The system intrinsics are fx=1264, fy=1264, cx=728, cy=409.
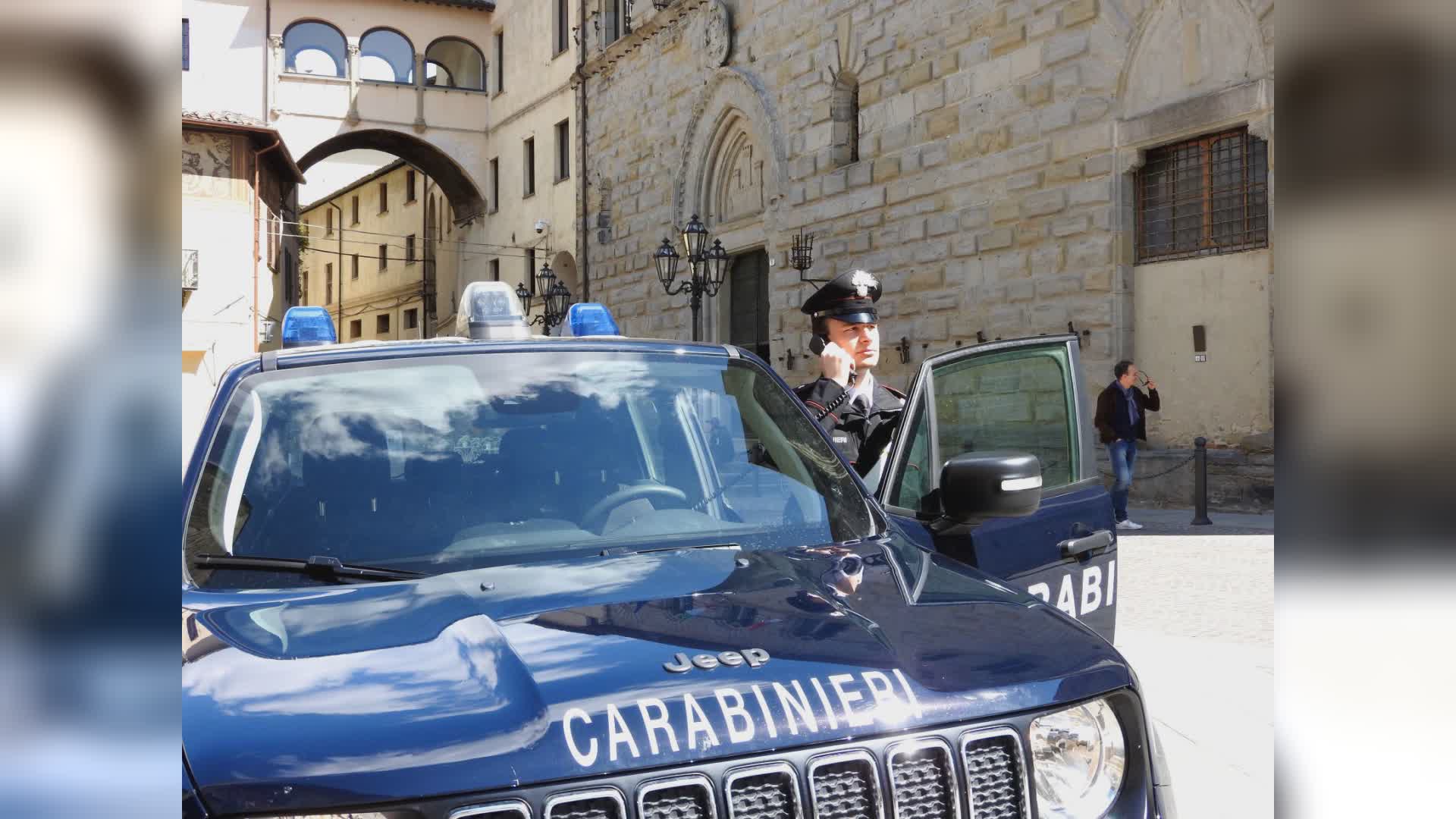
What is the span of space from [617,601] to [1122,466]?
37.6 feet

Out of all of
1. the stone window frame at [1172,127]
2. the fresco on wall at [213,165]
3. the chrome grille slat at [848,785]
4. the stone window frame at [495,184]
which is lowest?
the chrome grille slat at [848,785]

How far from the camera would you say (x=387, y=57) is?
35.7m

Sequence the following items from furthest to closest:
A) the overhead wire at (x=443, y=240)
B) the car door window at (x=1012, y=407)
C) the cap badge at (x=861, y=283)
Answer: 1. the overhead wire at (x=443, y=240)
2. the cap badge at (x=861, y=283)
3. the car door window at (x=1012, y=407)

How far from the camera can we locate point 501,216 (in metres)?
35.0

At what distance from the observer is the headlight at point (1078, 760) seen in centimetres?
195

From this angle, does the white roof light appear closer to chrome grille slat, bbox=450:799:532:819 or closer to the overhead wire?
chrome grille slat, bbox=450:799:532:819

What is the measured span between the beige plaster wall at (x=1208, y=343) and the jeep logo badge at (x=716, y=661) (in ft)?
37.8

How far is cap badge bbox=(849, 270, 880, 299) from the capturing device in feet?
17.8

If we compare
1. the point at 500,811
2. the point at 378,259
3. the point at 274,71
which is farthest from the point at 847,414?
the point at 378,259

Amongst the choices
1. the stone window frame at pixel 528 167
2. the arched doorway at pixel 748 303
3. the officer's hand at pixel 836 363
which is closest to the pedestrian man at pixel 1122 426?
the officer's hand at pixel 836 363

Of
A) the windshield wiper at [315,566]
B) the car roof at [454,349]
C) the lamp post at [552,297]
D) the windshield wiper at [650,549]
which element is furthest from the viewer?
the lamp post at [552,297]

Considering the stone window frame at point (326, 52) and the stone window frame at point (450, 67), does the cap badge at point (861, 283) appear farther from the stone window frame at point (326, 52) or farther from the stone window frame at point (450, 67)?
the stone window frame at point (326, 52)

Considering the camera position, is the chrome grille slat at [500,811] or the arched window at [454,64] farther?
the arched window at [454,64]

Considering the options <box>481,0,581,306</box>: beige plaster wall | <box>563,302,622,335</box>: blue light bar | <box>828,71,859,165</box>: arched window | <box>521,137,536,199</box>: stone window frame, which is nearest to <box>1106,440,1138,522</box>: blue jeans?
<box>828,71,859,165</box>: arched window
